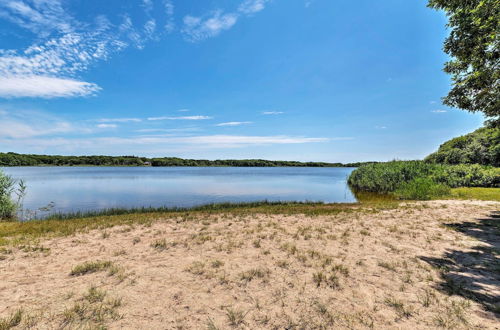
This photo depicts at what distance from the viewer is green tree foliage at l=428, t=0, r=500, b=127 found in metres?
8.39

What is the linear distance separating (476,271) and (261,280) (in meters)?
5.21

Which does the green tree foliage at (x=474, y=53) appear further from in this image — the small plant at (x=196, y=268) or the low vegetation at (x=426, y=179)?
the small plant at (x=196, y=268)

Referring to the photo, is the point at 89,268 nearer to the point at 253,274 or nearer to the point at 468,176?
the point at 253,274

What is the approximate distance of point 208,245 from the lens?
7.45m

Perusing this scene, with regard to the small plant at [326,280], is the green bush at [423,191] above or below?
above

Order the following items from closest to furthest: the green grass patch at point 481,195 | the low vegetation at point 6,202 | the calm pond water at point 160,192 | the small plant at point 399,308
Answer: the small plant at point 399,308 < the low vegetation at point 6,202 < the green grass patch at point 481,195 < the calm pond water at point 160,192

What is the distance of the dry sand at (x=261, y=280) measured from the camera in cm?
369

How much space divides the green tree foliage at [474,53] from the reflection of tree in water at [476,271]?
6782 mm

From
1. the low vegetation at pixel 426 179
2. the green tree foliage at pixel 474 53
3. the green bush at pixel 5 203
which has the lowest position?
the green bush at pixel 5 203

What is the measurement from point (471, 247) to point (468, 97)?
28.6 ft

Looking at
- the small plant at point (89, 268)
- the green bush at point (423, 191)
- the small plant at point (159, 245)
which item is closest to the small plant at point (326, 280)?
the small plant at point (159, 245)

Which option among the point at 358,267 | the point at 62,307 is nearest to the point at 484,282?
the point at 358,267

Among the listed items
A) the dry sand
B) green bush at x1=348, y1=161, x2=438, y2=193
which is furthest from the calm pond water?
the dry sand

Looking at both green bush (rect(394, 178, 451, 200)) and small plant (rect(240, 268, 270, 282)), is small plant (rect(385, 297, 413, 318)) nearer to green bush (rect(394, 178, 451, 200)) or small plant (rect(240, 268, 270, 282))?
small plant (rect(240, 268, 270, 282))
